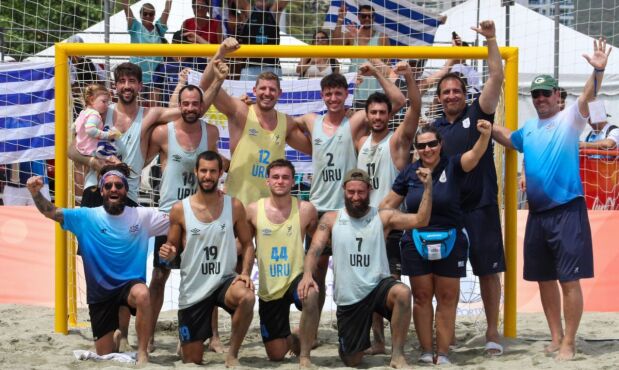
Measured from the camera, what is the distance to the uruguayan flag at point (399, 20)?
10766 millimetres

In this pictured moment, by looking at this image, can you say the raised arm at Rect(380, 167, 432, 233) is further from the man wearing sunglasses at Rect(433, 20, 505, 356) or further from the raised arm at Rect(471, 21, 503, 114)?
the raised arm at Rect(471, 21, 503, 114)

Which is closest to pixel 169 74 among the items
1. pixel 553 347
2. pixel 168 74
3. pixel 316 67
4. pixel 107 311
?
pixel 168 74

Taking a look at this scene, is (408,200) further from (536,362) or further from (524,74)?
(524,74)

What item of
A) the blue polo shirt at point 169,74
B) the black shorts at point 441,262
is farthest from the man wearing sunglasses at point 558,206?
the blue polo shirt at point 169,74

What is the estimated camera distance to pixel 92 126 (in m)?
7.77

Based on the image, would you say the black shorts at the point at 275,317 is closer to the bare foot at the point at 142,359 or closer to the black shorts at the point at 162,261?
the black shorts at the point at 162,261

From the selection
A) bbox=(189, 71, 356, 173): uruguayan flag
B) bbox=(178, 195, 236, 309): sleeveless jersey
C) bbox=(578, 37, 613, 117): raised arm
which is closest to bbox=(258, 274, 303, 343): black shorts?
bbox=(178, 195, 236, 309): sleeveless jersey

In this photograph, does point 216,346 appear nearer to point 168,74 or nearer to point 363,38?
point 168,74

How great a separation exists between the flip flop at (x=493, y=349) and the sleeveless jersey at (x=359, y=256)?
107 centimetres

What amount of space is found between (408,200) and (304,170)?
9.36 ft

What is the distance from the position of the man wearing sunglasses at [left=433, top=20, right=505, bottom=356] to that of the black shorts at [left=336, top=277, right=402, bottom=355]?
836mm

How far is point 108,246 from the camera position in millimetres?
7309

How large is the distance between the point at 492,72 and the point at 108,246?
10.2 ft

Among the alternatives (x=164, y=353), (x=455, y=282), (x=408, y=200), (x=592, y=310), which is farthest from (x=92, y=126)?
(x=592, y=310)
